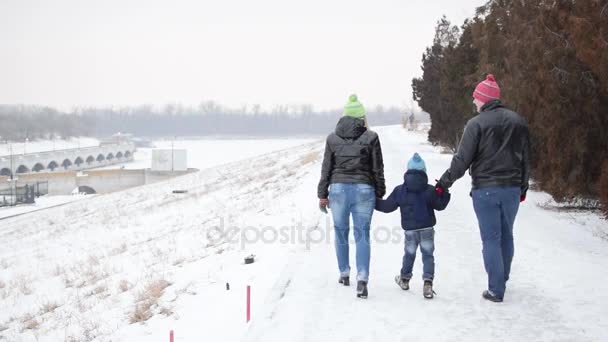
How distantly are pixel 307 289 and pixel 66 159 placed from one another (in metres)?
105

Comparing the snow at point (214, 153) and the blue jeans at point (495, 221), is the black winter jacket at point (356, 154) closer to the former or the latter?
the blue jeans at point (495, 221)

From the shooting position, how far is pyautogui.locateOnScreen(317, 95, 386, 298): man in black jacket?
17.9 ft

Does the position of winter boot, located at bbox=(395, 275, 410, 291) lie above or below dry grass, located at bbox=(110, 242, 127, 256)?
above

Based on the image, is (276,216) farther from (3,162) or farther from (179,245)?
(3,162)

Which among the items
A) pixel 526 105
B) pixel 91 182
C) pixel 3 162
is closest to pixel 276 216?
pixel 526 105

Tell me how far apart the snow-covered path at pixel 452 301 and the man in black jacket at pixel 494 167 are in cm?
54

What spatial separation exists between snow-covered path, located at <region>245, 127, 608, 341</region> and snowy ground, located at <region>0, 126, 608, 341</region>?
0.02 metres

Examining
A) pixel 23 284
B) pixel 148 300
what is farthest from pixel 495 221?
pixel 23 284

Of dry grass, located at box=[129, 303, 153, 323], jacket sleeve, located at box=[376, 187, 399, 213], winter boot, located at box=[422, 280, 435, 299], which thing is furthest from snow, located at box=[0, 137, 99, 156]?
winter boot, located at box=[422, 280, 435, 299]

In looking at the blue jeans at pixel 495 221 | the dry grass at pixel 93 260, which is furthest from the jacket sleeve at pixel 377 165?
the dry grass at pixel 93 260

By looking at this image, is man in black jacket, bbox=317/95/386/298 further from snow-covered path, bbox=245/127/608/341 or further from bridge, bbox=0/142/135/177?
bridge, bbox=0/142/135/177

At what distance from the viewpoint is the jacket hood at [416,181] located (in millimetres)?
5438

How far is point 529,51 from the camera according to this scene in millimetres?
10719

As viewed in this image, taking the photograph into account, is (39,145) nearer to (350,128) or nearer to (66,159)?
(66,159)
